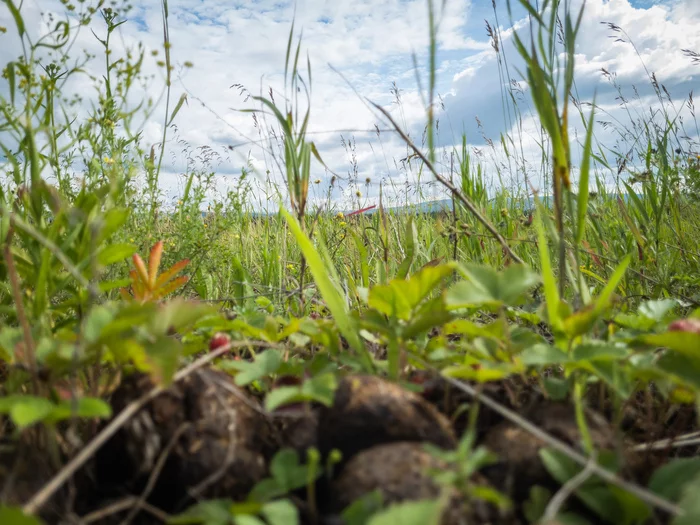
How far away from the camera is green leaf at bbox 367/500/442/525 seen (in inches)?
22.2

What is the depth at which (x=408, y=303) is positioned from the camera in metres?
1.03

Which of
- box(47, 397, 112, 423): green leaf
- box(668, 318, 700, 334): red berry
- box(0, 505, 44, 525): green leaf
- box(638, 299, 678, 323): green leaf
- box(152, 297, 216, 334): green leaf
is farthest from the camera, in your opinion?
box(638, 299, 678, 323): green leaf

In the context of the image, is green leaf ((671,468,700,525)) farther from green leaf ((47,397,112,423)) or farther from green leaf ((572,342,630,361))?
green leaf ((47,397,112,423))

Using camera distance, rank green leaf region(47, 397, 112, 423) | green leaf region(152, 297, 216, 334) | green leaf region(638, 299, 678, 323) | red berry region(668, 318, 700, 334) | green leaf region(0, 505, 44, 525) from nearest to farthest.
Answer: green leaf region(0, 505, 44, 525), green leaf region(47, 397, 112, 423), green leaf region(152, 297, 216, 334), red berry region(668, 318, 700, 334), green leaf region(638, 299, 678, 323)

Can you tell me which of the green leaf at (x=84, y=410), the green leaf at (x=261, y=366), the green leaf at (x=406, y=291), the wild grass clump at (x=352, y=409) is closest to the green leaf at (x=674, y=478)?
the wild grass clump at (x=352, y=409)

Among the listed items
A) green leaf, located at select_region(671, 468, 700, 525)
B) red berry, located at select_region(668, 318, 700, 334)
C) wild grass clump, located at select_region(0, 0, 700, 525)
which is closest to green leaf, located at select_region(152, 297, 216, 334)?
wild grass clump, located at select_region(0, 0, 700, 525)

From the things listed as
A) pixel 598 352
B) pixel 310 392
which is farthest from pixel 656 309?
pixel 310 392

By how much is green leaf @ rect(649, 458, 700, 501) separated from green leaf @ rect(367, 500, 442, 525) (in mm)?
389

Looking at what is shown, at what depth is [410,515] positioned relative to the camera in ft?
1.88

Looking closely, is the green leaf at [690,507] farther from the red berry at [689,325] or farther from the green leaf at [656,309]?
the green leaf at [656,309]

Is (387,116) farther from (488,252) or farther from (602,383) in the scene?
(488,252)

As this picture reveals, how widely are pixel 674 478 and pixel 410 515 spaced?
0.43m

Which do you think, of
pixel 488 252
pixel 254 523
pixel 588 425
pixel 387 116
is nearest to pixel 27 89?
pixel 387 116

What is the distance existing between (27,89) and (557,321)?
4.83ft
